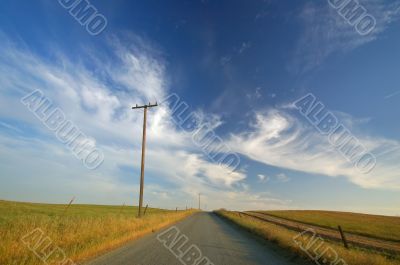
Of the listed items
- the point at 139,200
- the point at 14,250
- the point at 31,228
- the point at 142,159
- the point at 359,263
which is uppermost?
the point at 142,159

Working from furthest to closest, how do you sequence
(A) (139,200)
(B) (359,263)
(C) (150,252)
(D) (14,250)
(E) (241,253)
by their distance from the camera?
1. (A) (139,200)
2. (E) (241,253)
3. (C) (150,252)
4. (B) (359,263)
5. (D) (14,250)

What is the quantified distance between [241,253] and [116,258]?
185 inches

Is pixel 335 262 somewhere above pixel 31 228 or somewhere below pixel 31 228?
below

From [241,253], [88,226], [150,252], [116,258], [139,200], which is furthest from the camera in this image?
[139,200]

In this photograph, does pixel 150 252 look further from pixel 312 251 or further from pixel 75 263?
pixel 312 251

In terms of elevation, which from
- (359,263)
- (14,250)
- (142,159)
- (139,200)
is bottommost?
(359,263)

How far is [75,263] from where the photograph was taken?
8.14 meters

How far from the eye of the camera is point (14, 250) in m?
8.12

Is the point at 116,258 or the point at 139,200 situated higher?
the point at 139,200

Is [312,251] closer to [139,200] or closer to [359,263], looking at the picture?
[359,263]

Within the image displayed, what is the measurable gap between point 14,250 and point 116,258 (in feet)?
8.73

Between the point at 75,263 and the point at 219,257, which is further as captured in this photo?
the point at 219,257

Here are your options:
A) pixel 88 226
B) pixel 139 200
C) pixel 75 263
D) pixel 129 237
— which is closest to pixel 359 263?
pixel 75 263

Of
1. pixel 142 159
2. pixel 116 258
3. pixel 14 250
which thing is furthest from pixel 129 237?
pixel 142 159
